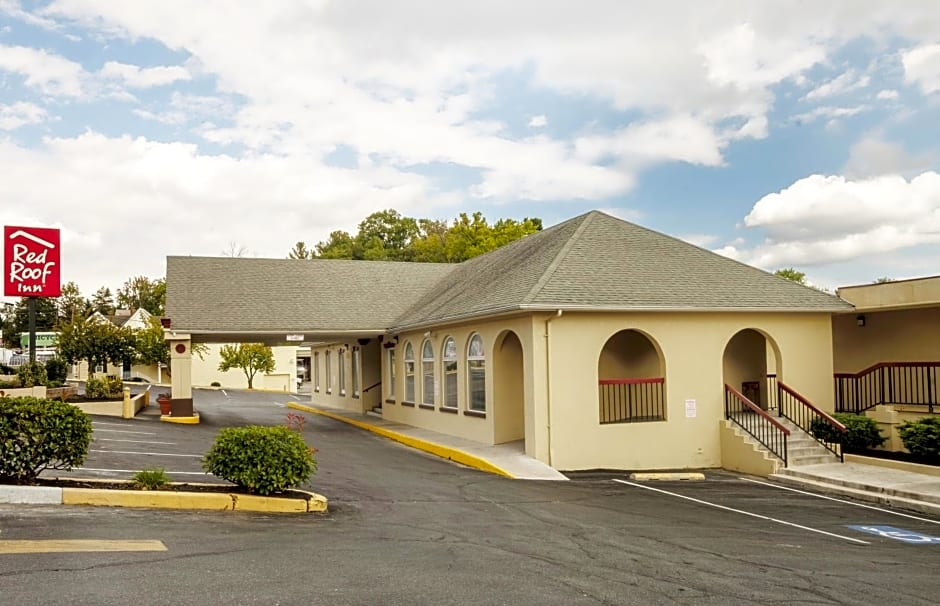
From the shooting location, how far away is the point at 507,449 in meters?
19.2

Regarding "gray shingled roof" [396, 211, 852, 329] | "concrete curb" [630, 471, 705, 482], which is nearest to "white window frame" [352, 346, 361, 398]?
"gray shingled roof" [396, 211, 852, 329]

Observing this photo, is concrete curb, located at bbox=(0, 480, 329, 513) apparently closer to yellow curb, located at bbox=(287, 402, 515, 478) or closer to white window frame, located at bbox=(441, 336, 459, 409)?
yellow curb, located at bbox=(287, 402, 515, 478)

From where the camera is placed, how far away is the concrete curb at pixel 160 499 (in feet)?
34.1

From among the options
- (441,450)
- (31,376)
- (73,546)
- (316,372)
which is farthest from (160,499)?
(316,372)

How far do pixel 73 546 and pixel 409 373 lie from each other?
1937cm

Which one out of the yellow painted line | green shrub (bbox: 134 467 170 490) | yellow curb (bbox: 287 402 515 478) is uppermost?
green shrub (bbox: 134 467 170 490)

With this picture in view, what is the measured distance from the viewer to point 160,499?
10.8 m

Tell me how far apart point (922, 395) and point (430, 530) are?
1440 centimetres

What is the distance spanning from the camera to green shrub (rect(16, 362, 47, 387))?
90.2ft

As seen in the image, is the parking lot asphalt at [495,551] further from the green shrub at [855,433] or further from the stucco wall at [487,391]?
the stucco wall at [487,391]

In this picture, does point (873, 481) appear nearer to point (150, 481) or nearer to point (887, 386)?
point (887, 386)

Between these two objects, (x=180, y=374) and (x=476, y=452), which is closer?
(x=476, y=452)

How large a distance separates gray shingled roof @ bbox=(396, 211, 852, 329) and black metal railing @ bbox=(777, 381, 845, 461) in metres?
2.10

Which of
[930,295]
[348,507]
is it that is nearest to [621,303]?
[930,295]
